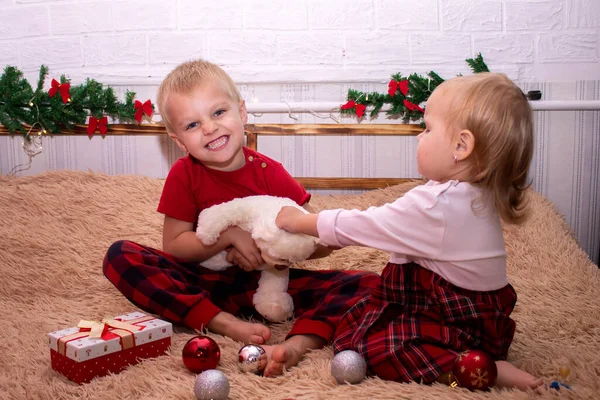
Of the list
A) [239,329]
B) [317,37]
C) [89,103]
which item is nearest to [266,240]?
[239,329]

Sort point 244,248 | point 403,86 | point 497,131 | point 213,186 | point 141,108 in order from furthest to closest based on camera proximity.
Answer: point 141,108 < point 403,86 < point 213,186 < point 244,248 < point 497,131

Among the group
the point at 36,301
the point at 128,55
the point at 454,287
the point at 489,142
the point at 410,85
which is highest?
the point at 128,55

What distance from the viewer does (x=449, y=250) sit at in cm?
98

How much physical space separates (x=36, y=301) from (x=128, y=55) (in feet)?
3.72

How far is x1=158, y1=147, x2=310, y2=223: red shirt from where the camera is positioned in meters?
1.33

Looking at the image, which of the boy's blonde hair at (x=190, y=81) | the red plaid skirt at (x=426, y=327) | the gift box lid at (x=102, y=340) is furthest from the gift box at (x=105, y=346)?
the boy's blonde hair at (x=190, y=81)

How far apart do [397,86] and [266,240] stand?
1.15 meters

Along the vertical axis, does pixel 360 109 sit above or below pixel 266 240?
above

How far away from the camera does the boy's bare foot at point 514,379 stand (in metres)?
0.92

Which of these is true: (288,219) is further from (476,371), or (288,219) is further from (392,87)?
(392,87)

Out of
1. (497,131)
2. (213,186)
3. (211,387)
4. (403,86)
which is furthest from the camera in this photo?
(403,86)

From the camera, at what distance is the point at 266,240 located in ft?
3.71

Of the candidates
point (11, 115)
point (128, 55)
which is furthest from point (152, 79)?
point (11, 115)

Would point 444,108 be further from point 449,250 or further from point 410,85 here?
point 410,85
